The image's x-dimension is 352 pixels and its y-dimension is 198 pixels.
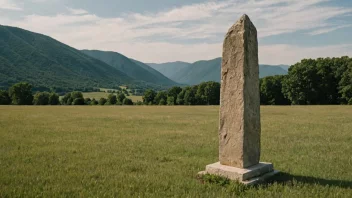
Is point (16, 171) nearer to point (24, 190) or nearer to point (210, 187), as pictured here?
point (24, 190)

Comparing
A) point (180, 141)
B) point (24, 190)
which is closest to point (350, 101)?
point (180, 141)

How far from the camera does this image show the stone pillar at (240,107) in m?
9.80

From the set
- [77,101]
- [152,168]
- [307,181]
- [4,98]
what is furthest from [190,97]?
[307,181]

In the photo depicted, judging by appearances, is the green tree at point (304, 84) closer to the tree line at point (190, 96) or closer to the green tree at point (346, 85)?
the green tree at point (346, 85)

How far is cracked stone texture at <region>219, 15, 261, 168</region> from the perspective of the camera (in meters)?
9.84

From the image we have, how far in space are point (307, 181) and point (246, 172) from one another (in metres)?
1.88

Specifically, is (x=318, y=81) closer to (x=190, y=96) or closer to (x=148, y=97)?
(x=190, y=96)

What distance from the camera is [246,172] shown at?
9.35m

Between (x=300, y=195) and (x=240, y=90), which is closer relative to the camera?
(x=300, y=195)

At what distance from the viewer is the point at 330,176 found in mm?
10219

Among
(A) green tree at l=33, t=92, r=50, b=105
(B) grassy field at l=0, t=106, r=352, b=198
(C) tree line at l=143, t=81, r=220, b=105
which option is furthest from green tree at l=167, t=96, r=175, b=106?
(B) grassy field at l=0, t=106, r=352, b=198

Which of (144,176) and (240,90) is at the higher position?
(240,90)

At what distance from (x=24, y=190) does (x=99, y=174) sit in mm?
2418

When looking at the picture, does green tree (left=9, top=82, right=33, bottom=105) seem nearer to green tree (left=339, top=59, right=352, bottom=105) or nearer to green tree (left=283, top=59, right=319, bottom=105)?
green tree (left=283, top=59, right=319, bottom=105)
